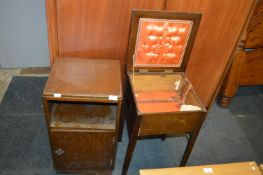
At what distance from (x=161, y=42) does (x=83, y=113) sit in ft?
2.09

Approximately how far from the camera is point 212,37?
1722 millimetres

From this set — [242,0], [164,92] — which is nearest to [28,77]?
[164,92]

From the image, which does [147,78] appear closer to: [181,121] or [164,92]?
[164,92]

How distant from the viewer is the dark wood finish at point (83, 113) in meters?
1.25

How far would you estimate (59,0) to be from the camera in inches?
53.5

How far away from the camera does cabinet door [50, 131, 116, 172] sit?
1379 mm

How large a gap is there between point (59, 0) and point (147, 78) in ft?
2.29

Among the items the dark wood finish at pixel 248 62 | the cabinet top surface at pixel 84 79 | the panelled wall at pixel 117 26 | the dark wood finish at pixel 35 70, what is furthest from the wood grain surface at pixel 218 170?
the dark wood finish at pixel 35 70

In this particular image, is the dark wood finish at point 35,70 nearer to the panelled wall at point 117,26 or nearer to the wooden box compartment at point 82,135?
the panelled wall at point 117,26

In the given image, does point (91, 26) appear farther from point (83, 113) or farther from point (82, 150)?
point (82, 150)

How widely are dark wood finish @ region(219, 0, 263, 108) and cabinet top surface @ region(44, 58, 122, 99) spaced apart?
1.25 meters

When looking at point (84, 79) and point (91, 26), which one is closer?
point (84, 79)

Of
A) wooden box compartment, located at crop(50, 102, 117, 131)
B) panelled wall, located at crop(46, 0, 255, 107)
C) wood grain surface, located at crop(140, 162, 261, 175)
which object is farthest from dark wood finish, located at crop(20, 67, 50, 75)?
wood grain surface, located at crop(140, 162, 261, 175)

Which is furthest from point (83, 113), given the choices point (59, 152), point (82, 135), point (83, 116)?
point (59, 152)
